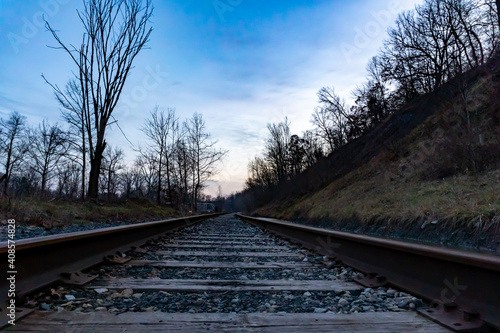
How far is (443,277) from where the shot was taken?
7.79 feet

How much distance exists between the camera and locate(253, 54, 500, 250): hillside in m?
6.61

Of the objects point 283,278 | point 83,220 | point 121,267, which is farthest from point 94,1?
point 283,278

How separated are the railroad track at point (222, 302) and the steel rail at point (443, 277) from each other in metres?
0.06

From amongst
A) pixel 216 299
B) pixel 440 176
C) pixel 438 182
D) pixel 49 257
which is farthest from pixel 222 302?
pixel 440 176

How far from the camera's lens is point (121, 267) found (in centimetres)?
378

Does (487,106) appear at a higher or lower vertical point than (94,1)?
lower

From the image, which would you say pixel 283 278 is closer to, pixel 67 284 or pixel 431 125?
pixel 67 284

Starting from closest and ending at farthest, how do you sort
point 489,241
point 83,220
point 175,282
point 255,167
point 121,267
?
point 175,282, point 121,267, point 489,241, point 83,220, point 255,167

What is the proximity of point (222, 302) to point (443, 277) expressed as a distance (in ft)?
5.19

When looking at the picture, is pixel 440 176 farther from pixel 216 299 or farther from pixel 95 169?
pixel 95 169

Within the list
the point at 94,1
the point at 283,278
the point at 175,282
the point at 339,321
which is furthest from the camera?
the point at 94,1

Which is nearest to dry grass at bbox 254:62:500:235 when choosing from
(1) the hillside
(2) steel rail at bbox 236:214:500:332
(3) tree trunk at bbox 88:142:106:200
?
(1) the hillside

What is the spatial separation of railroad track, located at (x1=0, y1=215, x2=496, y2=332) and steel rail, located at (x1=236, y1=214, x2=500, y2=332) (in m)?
0.06

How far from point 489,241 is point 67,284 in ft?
19.6
